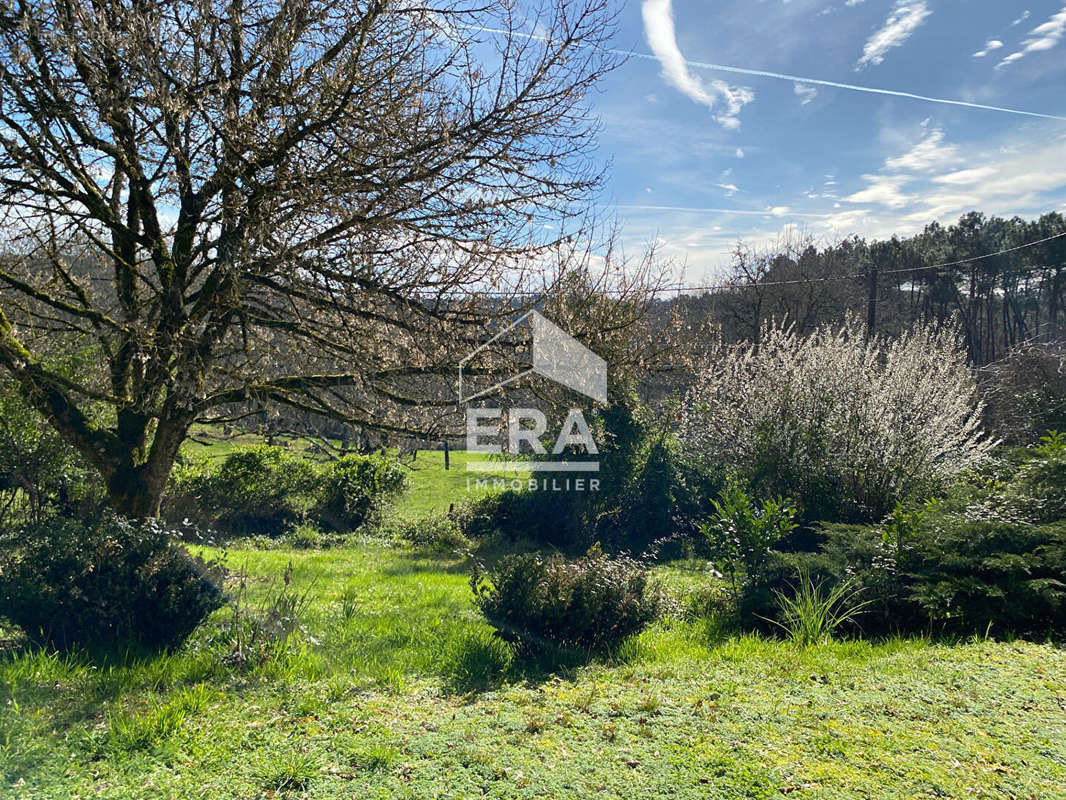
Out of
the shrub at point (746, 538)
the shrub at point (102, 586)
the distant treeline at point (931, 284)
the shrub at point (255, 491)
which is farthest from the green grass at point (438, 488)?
the distant treeline at point (931, 284)

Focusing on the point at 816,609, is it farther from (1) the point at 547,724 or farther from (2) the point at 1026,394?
(2) the point at 1026,394

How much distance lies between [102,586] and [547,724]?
322 cm

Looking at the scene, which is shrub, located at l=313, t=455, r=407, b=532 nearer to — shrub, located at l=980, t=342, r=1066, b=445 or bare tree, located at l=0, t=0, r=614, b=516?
bare tree, located at l=0, t=0, r=614, b=516

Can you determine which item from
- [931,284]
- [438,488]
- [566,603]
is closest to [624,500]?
[566,603]

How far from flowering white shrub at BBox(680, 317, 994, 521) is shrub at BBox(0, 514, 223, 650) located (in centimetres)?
796

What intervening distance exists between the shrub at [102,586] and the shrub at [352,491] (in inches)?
385

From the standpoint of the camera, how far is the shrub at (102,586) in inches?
176

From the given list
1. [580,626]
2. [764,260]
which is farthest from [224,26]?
[764,260]

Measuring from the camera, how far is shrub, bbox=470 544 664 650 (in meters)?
5.24

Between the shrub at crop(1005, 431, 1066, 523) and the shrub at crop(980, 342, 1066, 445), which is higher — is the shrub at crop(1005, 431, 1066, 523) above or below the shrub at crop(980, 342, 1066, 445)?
below

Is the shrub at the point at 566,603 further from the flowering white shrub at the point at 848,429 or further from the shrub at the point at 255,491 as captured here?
the shrub at the point at 255,491

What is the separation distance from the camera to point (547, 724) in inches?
153

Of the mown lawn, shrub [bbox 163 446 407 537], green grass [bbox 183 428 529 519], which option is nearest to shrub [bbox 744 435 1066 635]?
the mown lawn

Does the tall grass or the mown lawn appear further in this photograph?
the tall grass
